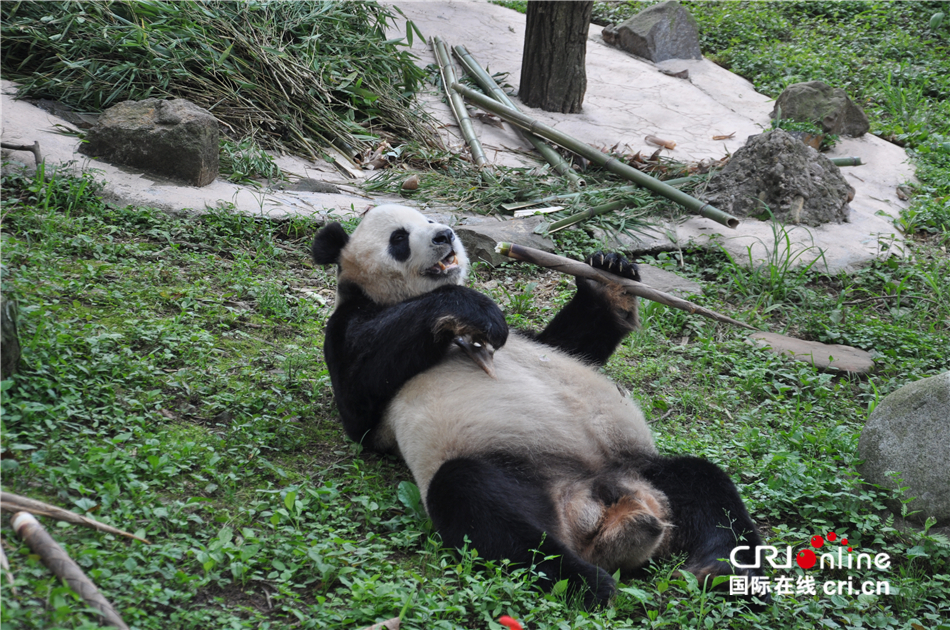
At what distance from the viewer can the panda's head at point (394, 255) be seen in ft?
13.3

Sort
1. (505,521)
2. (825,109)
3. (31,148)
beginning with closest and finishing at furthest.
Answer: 1. (505,521)
2. (31,148)
3. (825,109)

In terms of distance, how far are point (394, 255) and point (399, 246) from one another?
0.19 ft

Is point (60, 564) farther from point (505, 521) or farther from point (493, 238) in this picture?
point (493, 238)

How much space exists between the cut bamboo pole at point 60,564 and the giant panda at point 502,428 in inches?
55.8

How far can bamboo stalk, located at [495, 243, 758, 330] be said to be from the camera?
3932 millimetres

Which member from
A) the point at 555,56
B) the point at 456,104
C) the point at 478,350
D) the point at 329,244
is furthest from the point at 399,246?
the point at 555,56

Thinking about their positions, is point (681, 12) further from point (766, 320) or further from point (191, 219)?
point (191, 219)

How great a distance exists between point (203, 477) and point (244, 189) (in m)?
4.46

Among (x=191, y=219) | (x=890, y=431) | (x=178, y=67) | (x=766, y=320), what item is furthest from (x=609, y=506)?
(x=178, y=67)

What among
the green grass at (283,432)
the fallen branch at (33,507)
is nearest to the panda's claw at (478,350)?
the green grass at (283,432)

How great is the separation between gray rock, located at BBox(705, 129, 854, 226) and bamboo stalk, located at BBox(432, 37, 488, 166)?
2.84 metres

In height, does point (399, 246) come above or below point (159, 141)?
below

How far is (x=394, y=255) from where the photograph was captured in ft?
13.3

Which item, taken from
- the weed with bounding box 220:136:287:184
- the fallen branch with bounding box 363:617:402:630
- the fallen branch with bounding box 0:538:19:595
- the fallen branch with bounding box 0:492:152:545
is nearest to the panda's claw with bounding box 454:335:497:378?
the fallen branch with bounding box 363:617:402:630
